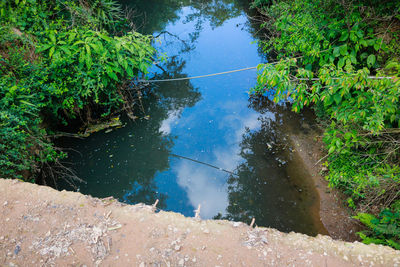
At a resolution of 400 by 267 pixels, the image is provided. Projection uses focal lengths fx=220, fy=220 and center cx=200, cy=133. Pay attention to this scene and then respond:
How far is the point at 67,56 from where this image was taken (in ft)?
11.8

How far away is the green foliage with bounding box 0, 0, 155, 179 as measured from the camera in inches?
122

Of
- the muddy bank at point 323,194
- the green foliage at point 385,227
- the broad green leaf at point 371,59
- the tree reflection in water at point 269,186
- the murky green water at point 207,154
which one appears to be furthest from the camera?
the murky green water at point 207,154

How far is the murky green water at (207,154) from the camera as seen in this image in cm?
372

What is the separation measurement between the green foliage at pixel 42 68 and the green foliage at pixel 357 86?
2.77m

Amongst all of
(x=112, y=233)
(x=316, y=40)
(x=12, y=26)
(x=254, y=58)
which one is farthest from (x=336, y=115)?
(x=12, y=26)

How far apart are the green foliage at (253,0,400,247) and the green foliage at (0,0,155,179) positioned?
9.10 ft

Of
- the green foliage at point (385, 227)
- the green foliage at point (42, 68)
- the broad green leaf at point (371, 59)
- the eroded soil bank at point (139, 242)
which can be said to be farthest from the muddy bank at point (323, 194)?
the green foliage at point (42, 68)

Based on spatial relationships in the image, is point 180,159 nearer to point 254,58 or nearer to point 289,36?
point 289,36

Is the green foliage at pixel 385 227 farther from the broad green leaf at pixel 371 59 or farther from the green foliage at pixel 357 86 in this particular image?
the broad green leaf at pixel 371 59

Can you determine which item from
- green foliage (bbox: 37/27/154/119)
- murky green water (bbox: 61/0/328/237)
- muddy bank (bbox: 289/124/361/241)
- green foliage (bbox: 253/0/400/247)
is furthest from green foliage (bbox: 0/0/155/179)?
muddy bank (bbox: 289/124/361/241)

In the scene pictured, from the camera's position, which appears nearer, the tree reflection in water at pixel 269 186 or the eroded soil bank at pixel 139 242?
the eroded soil bank at pixel 139 242

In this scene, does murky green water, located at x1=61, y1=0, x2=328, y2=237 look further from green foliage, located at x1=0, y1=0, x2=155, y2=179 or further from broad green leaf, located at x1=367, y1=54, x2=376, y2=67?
broad green leaf, located at x1=367, y1=54, x2=376, y2=67

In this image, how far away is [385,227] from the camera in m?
2.64

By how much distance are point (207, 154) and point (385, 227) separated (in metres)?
2.82
